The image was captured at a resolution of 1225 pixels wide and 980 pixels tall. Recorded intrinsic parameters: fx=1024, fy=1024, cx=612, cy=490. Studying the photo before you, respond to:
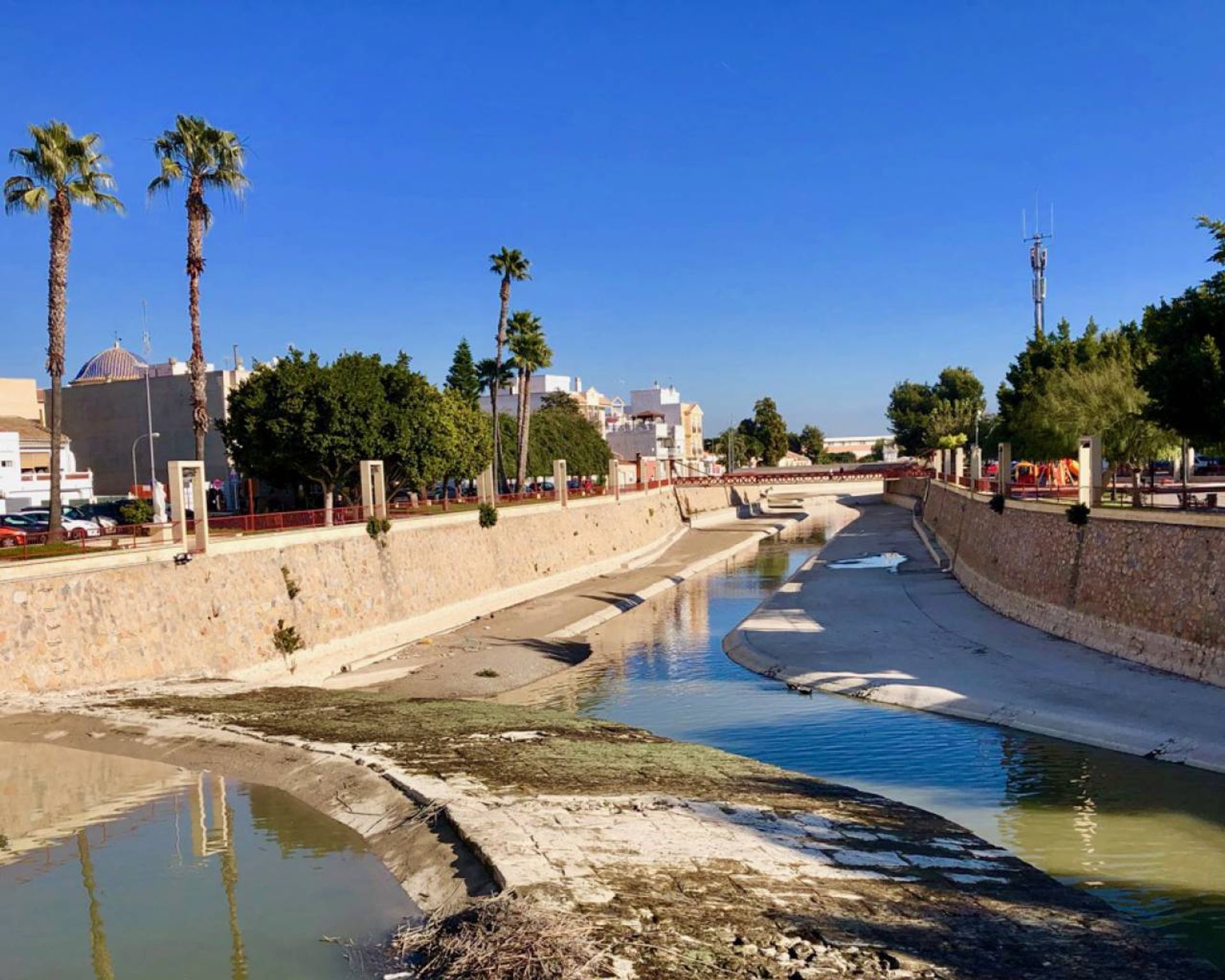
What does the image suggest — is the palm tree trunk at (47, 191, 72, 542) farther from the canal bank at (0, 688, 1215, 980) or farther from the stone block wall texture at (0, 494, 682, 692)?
the canal bank at (0, 688, 1215, 980)

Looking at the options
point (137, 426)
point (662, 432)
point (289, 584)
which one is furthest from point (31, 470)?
point (662, 432)

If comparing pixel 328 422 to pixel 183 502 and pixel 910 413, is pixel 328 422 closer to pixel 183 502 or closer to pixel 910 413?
pixel 183 502

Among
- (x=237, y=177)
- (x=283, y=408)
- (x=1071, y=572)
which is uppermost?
(x=237, y=177)

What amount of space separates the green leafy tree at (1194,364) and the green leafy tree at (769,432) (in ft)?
489

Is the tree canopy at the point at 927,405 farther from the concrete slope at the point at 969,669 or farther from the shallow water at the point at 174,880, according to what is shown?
the shallow water at the point at 174,880

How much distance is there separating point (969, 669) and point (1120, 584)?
5.02 metres

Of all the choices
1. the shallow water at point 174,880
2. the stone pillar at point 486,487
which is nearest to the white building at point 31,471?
the stone pillar at point 486,487

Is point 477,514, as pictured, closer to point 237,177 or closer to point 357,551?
point 357,551

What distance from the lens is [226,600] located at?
2912 cm

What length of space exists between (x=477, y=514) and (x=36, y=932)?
38381 mm

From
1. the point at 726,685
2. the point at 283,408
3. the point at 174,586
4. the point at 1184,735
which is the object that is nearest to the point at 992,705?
the point at 1184,735

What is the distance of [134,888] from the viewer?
42.2ft

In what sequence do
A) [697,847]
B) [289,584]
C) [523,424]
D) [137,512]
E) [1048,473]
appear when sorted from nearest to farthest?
1. [697,847]
2. [289,584]
3. [137,512]
4. [1048,473]
5. [523,424]

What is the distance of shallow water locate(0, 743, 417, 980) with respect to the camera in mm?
10930
